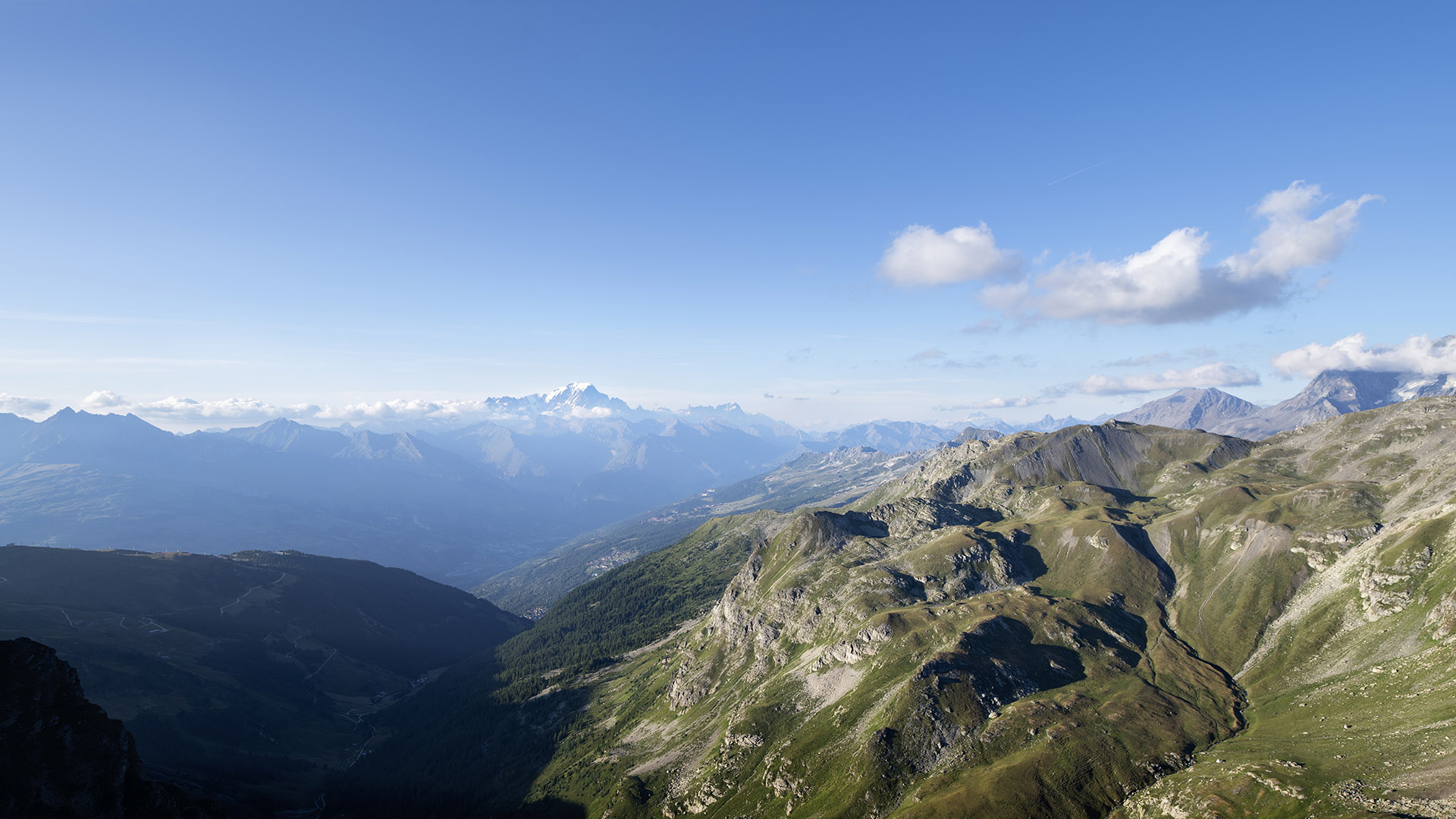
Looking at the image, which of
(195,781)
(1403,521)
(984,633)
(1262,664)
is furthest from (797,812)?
(1403,521)

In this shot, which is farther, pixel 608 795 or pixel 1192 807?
pixel 608 795

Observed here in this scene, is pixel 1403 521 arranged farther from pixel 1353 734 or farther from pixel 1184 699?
pixel 1353 734

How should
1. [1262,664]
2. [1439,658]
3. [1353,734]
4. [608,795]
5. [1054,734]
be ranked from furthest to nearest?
[608,795] → [1262,664] → [1054,734] → [1439,658] → [1353,734]

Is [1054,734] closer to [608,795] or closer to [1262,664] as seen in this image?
[1262,664]

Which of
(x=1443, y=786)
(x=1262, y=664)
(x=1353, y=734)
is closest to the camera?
(x=1443, y=786)

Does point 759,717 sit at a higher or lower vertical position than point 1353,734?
lower

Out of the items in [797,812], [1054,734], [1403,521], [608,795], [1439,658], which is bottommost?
[608,795]
